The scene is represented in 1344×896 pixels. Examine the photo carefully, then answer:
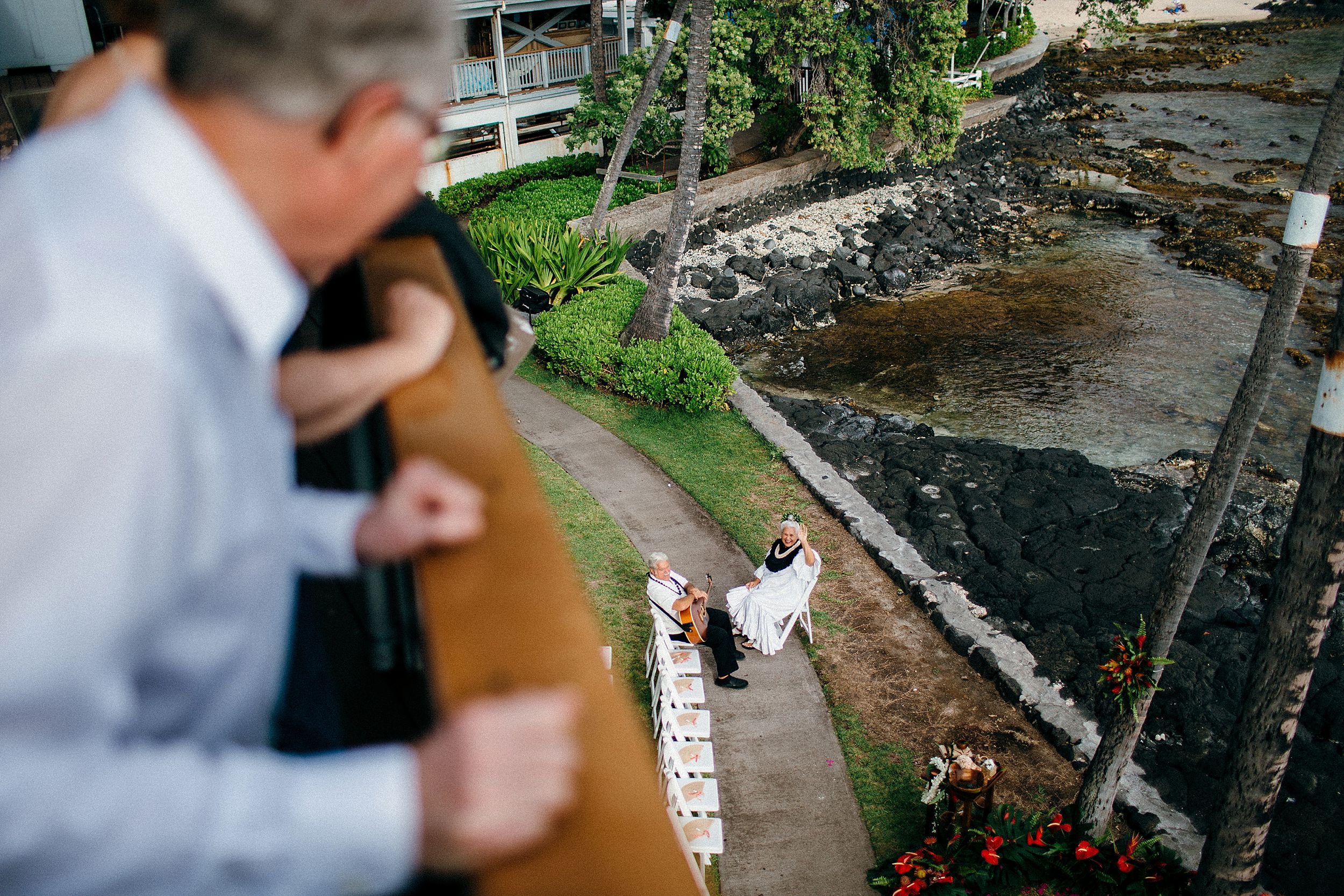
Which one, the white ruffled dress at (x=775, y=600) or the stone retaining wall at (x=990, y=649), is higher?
the white ruffled dress at (x=775, y=600)

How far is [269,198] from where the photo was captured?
2.60 feet

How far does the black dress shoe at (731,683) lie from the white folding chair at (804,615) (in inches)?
22.4

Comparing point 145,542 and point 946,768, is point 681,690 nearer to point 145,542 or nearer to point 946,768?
point 946,768

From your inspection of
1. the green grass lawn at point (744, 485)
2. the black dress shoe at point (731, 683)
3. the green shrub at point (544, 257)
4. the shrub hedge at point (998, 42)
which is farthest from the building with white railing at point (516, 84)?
the black dress shoe at point (731, 683)

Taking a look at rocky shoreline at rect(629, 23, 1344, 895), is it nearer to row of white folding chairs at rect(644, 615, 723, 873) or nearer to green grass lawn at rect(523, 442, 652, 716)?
row of white folding chairs at rect(644, 615, 723, 873)

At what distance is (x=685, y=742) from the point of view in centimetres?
626

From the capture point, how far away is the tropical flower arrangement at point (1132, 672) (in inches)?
218

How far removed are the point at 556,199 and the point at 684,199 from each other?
20.5 ft

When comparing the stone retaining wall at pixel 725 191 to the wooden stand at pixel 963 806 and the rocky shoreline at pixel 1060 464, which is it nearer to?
the rocky shoreline at pixel 1060 464

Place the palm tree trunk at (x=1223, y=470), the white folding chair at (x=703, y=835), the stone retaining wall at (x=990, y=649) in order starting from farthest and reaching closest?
1. the stone retaining wall at (x=990, y=649)
2. the white folding chair at (x=703, y=835)
3. the palm tree trunk at (x=1223, y=470)

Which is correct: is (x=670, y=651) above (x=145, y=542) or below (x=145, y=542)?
below

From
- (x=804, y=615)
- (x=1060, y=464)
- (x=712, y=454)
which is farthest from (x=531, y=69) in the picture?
(x=804, y=615)

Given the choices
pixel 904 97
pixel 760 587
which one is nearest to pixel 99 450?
pixel 760 587

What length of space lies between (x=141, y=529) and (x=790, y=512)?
370 inches
